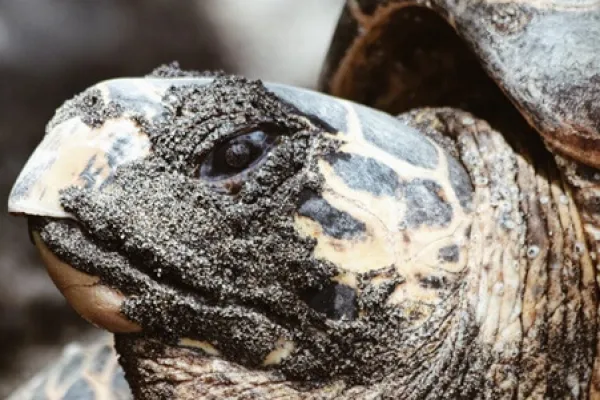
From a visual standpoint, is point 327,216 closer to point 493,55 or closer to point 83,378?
point 493,55

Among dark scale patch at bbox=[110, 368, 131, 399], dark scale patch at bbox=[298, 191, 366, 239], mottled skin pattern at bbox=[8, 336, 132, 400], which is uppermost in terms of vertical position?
dark scale patch at bbox=[298, 191, 366, 239]

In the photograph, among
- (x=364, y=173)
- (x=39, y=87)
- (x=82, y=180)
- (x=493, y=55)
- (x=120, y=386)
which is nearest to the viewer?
(x=82, y=180)

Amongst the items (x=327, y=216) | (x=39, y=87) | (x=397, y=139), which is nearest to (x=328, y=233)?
(x=327, y=216)

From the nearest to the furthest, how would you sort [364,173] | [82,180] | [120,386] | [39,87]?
[82,180] < [364,173] < [120,386] < [39,87]

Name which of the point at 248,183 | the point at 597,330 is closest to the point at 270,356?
the point at 248,183

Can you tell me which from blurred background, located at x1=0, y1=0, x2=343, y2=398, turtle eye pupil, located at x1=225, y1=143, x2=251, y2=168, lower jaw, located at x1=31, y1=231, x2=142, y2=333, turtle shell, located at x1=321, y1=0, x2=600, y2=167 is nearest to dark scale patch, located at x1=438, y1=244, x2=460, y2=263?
turtle shell, located at x1=321, y1=0, x2=600, y2=167

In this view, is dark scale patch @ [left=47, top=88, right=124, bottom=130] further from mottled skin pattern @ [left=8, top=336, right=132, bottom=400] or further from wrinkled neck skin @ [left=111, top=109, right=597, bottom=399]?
mottled skin pattern @ [left=8, top=336, right=132, bottom=400]

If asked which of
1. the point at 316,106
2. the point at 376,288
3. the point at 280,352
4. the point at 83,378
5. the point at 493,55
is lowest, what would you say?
the point at 83,378
